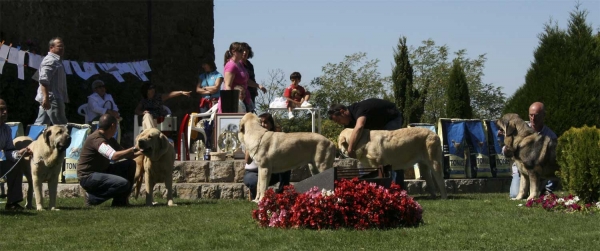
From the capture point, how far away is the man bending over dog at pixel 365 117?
14562 mm

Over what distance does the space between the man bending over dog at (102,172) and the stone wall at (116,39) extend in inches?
344

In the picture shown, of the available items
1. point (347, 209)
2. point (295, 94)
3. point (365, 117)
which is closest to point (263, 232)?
point (347, 209)

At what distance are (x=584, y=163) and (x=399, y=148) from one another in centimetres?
287

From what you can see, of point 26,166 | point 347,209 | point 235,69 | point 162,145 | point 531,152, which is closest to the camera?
point 347,209

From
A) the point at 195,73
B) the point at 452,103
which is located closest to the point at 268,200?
the point at 452,103

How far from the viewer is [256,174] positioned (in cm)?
1510

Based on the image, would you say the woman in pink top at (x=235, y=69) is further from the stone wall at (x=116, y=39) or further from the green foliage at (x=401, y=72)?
the green foliage at (x=401, y=72)

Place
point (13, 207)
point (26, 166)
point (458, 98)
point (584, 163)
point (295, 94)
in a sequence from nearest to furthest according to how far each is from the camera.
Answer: point (584, 163) → point (13, 207) → point (26, 166) → point (295, 94) → point (458, 98)

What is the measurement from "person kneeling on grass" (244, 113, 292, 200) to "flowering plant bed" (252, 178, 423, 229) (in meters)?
3.99

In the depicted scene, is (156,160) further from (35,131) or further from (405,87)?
(405,87)

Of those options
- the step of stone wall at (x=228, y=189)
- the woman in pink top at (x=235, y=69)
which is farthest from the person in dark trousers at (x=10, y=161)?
the woman in pink top at (x=235, y=69)

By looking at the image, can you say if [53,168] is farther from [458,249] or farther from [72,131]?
[458,249]

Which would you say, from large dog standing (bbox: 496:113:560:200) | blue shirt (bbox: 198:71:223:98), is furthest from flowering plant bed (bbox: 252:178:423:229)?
blue shirt (bbox: 198:71:223:98)

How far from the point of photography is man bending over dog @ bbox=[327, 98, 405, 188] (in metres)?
14.6
